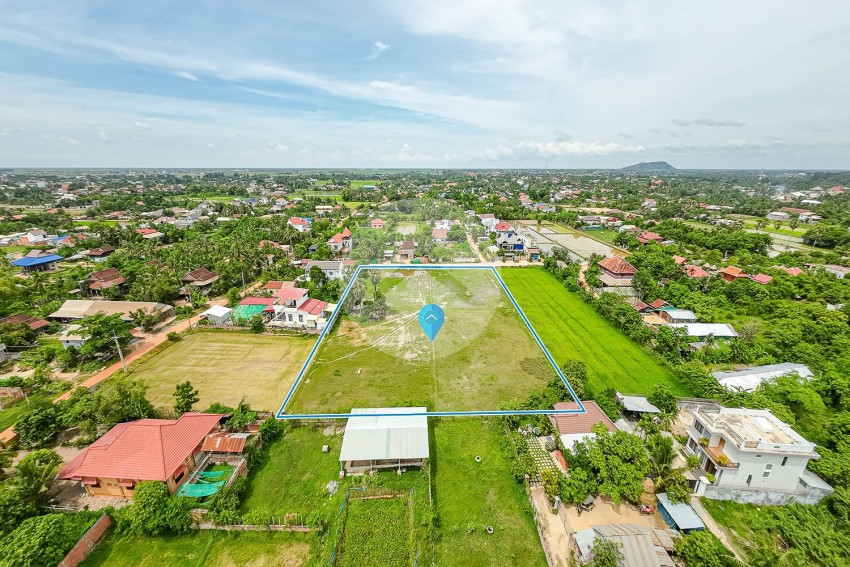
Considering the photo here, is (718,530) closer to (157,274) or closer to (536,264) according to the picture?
(536,264)

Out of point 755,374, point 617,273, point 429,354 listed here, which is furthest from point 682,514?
point 617,273

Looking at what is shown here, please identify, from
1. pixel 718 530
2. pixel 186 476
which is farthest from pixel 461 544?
pixel 186 476

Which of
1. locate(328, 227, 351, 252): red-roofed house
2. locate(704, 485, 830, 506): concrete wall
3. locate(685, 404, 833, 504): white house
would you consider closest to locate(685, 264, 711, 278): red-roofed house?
locate(685, 404, 833, 504): white house

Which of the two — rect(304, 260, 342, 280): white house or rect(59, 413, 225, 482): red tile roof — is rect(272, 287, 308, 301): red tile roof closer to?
rect(304, 260, 342, 280): white house

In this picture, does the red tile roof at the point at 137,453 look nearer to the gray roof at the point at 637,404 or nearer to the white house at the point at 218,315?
the white house at the point at 218,315

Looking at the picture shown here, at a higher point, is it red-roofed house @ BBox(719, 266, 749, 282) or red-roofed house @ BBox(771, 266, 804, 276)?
red-roofed house @ BBox(771, 266, 804, 276)

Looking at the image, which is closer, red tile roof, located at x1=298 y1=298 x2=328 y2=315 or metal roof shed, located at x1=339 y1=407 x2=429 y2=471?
metal roof shed, located at x1=339 y1=407 x2=429 y2=471

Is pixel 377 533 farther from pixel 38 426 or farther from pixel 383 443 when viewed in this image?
pixel 38 426
